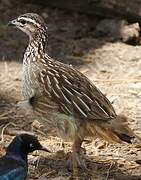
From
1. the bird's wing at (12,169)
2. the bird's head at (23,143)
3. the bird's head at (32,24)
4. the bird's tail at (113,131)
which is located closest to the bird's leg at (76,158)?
the bird's tail at (113,131)

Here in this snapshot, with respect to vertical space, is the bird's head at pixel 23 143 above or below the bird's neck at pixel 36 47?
below

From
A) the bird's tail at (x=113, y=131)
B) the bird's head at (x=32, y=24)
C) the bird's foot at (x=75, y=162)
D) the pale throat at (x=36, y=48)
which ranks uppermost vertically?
the bird's head at (x=32, y=24)

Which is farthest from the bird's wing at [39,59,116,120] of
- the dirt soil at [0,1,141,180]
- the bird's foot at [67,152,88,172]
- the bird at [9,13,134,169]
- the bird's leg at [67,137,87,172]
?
the dirt soil at [0,1,141,180]

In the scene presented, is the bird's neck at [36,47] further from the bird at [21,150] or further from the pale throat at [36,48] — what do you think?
the bird at [21,150]

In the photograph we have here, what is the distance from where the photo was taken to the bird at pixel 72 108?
5.16 m

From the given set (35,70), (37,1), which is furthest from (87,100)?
(37,1)

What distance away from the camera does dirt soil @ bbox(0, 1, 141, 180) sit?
5480mm

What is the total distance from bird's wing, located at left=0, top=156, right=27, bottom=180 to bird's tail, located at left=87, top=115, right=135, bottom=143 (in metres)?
0.65

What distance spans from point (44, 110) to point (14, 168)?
622mm

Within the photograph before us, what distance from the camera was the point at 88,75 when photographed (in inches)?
292

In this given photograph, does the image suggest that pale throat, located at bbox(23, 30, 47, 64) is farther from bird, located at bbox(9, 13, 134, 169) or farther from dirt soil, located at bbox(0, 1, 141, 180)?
dirt soil, located at bbox(0, 1, 141, 180)

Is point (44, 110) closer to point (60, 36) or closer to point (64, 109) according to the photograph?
point (64, 109)

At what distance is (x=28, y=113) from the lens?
6.34 metres

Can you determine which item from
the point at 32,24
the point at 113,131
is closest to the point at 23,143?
the point at 113,131
